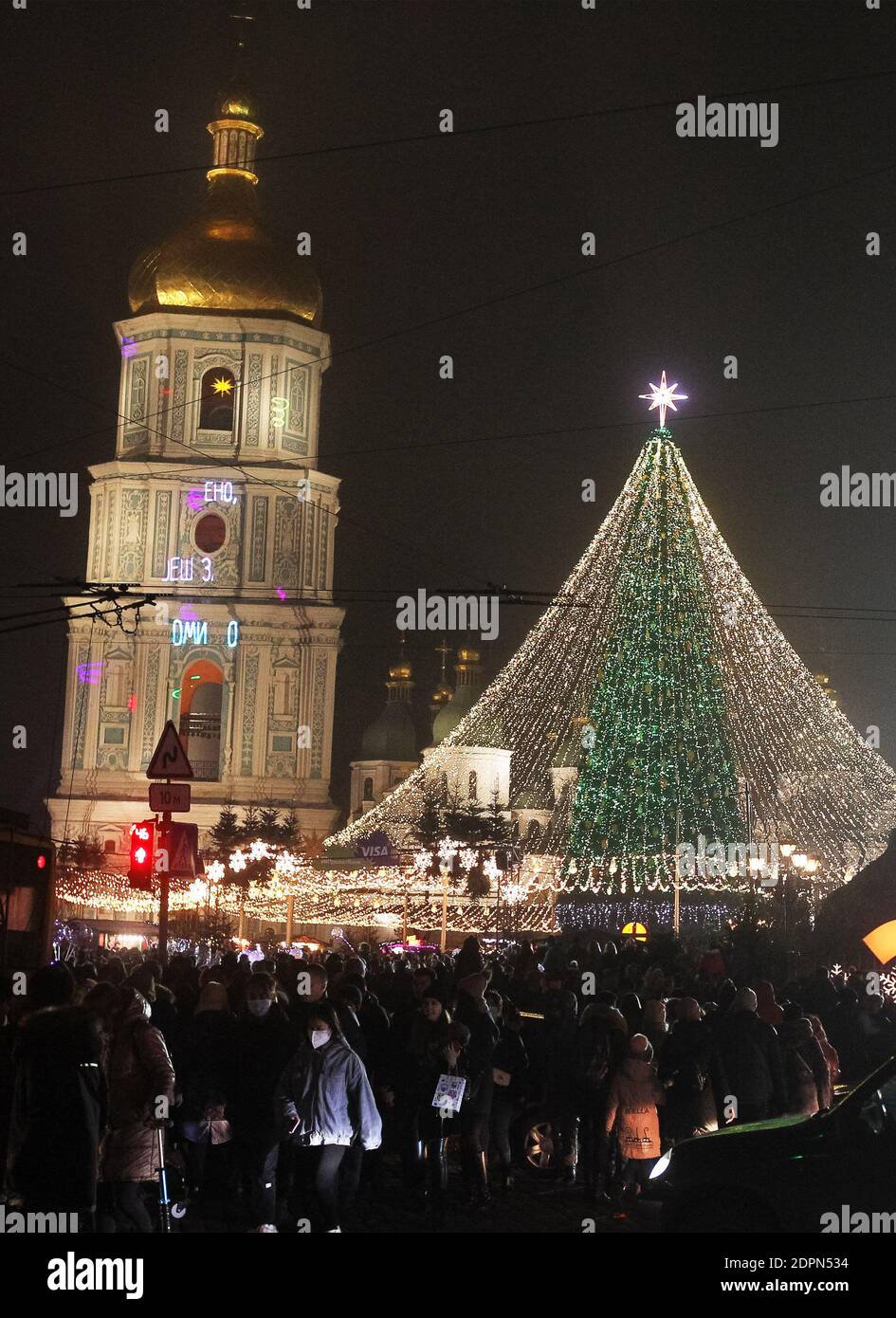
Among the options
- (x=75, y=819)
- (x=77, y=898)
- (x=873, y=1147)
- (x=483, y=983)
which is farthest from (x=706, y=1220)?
(x=75, y=819)

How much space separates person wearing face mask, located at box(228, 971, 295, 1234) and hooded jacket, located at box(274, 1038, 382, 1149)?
185 mm

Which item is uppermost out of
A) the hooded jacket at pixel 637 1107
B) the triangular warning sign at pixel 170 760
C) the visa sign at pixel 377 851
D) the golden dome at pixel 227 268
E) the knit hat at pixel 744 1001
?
the golden dome at pixel 227 268

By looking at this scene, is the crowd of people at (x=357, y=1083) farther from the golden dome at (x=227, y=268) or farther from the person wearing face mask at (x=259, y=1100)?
the golden dome at (x=227, y=268)

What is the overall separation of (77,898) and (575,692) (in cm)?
2052

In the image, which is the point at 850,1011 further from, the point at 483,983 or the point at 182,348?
the point at 182,348

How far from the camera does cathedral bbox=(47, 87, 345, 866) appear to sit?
65062 mm

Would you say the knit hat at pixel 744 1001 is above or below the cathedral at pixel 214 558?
below

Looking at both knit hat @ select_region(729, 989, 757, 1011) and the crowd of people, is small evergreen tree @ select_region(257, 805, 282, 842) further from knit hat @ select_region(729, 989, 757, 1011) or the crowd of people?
knit hat @ select_region(729, 989, 757, 1011)

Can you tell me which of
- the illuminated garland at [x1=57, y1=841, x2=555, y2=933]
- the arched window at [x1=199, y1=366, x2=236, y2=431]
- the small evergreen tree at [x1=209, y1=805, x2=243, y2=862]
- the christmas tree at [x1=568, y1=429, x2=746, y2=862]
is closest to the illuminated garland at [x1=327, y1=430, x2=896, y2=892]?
the christmas tree at [x1=568, y1=429, x2=746, y2=862]

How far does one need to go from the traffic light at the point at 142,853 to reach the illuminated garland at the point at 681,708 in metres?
12.9

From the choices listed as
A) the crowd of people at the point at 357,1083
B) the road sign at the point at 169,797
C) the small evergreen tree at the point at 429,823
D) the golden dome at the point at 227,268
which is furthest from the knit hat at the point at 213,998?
the golden dome at the point at 227,268

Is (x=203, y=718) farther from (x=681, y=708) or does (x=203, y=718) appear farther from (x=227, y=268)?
(x=681, y=708)

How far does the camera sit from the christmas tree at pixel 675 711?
34.0 m

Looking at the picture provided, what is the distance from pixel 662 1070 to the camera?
13742 mm
